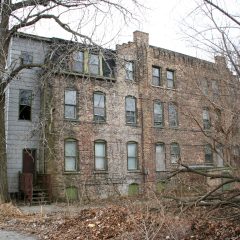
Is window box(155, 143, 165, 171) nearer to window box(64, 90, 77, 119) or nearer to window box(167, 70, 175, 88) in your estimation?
window box(167, 70, 175, 88)

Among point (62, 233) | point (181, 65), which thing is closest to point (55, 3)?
point (62, 233)

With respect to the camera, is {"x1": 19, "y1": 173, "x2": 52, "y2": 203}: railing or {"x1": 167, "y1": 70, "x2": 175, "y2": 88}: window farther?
{"x1": 167, "y1": 70, "x2": 175, "y2": 88}: window

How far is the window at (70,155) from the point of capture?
26.6 m

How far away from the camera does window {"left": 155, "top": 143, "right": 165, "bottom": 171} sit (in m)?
30.8

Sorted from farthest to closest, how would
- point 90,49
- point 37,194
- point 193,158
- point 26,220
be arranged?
1. point 193,158
2. point 37,194
3. point 90,49
4. point 26,220

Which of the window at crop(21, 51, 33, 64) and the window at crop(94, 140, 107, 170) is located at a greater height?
the window at crop(21, 51, 33, 64)

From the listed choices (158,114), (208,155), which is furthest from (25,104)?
(208,155)

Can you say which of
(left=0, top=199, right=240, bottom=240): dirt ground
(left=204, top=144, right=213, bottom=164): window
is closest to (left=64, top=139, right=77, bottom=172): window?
(left=204, top=144, right=213, bottom=164): window

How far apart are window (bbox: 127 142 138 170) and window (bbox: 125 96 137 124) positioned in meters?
1.59

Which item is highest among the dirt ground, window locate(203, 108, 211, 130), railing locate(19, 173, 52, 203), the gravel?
window locate(203, 108, 211, 130)

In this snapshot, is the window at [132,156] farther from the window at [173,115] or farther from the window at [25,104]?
the window at [25,104]

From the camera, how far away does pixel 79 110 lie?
2728cm

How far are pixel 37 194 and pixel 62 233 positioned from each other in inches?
577

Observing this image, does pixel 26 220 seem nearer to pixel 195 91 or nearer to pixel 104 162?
pixel 104 162
